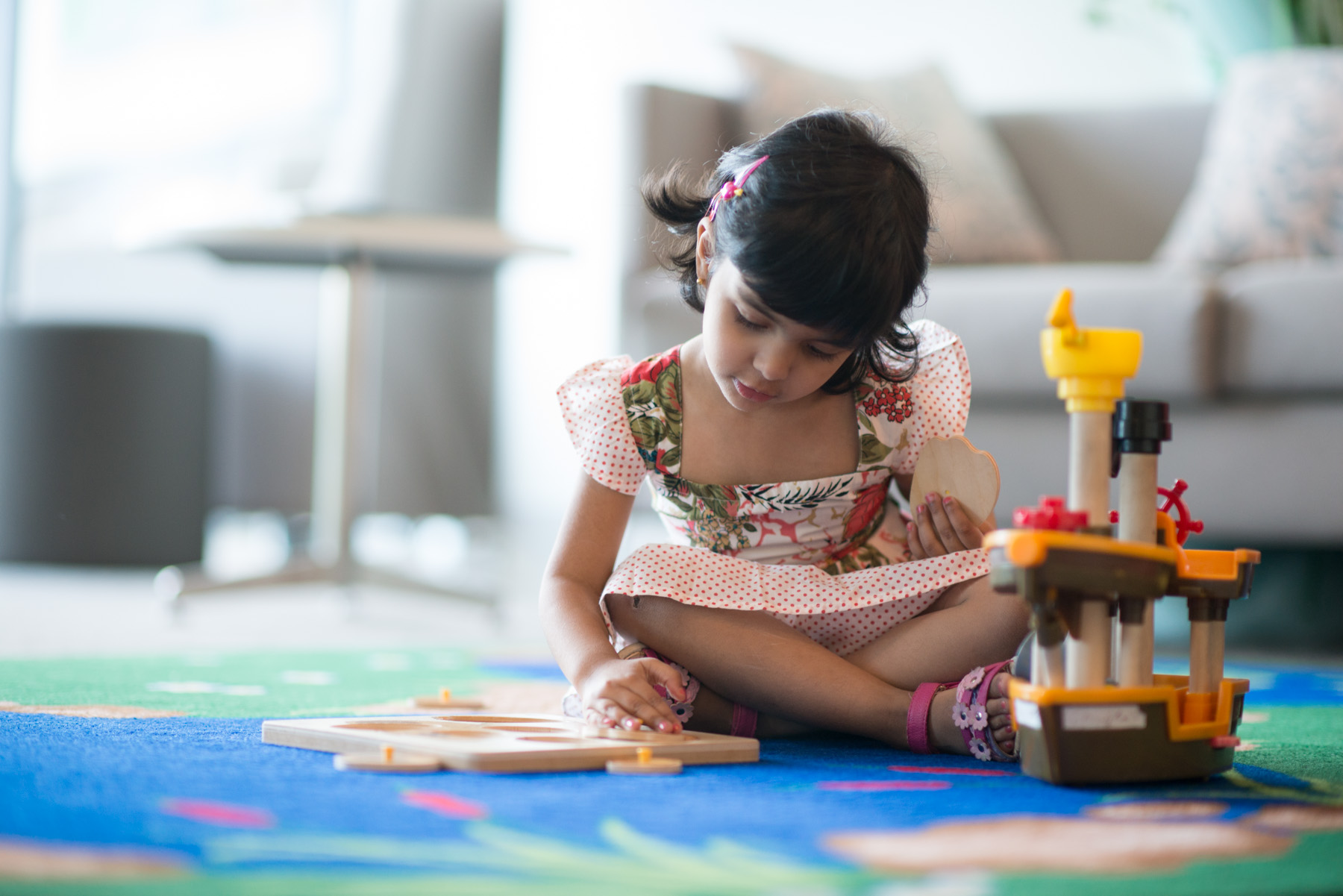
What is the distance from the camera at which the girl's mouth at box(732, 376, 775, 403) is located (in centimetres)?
91

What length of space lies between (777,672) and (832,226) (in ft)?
0.95

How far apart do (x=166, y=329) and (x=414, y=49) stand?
2.15ft

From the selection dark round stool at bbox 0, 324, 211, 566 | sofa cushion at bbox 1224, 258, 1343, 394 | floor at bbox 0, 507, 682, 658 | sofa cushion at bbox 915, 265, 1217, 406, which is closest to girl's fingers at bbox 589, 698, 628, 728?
floor at bbox 0, 507, 682, 658

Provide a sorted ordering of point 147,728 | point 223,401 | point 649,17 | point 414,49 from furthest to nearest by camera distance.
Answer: point 649,17 < point 223,401 < point 414,49 < point 147,728

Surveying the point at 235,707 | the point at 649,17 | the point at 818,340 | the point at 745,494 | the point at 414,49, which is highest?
the point at 649,17

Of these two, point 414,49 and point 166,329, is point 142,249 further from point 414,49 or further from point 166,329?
point 414,49

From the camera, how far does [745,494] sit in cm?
100

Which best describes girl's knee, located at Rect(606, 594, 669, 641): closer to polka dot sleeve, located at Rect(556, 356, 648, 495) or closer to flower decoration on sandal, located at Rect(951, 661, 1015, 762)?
polka dot sleeve, located at Rect(556, 356, 648, 495)

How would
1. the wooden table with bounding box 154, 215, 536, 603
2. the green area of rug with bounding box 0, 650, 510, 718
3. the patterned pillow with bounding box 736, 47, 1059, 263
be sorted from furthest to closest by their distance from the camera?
the patterned pillow with bounding box 736, 47, 1059, 263 < the wooden table with bounding box 154, 215, 536, 603 < the green area of rug with bounding box 0, 650, 510, 718

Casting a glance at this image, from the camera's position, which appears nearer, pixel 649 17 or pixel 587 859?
pixel 587 859

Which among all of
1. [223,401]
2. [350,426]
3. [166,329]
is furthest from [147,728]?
[223,401]

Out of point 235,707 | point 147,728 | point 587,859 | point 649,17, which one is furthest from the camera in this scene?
point 649,17

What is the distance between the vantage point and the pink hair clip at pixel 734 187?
3.02ft

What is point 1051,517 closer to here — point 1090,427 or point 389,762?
point 1090,427
